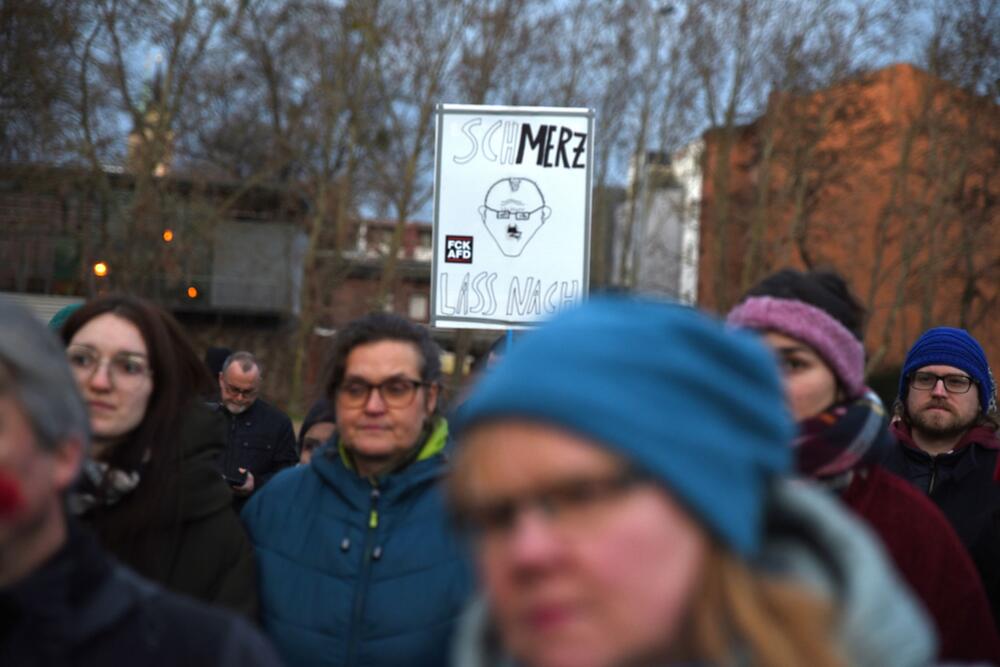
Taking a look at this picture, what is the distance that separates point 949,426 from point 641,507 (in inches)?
148

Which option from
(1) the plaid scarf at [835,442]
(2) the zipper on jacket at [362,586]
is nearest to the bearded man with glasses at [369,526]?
(2) the zipper on jacket at [362,586]

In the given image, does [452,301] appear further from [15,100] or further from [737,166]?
[737,166]

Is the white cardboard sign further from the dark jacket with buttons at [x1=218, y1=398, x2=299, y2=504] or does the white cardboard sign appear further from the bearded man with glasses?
the bearded man with glasses

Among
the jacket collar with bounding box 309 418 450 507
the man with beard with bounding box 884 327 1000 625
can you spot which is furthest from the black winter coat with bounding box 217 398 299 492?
the jacket collar with bounding box 309 418 450 507

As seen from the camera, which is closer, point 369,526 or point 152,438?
point 152,438

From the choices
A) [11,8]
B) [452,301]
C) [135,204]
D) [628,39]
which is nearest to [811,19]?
[628,39]

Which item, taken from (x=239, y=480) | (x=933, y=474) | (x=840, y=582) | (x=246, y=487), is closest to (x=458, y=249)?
(x=239, y=480)

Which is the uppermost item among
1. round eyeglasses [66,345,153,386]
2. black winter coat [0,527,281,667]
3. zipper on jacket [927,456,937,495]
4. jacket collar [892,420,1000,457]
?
round eyeglasses [66,345,153,386]

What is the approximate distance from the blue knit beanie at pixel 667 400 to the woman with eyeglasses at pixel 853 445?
1164 mm

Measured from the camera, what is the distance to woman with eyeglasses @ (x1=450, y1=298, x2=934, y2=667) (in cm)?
145

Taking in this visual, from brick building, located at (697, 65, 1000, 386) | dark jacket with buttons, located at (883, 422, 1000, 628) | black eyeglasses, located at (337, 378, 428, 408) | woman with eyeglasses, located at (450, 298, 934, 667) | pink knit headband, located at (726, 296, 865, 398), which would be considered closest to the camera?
woman with eyeglasses, located at (450, 298, 934, 667)

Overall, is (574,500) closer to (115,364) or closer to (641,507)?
(641,507)

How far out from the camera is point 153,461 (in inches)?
116

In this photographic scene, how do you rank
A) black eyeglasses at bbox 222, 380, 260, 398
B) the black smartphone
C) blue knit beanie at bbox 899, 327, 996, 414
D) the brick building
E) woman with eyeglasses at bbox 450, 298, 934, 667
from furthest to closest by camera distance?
the brick building
black eyeglasses at bbox 222, 380, 260, 398
the black smartphone
blue knit beanie at bbox 899, 327, 996, 414
woman with eyeglasses at bbox 450, 298, 934, 667
